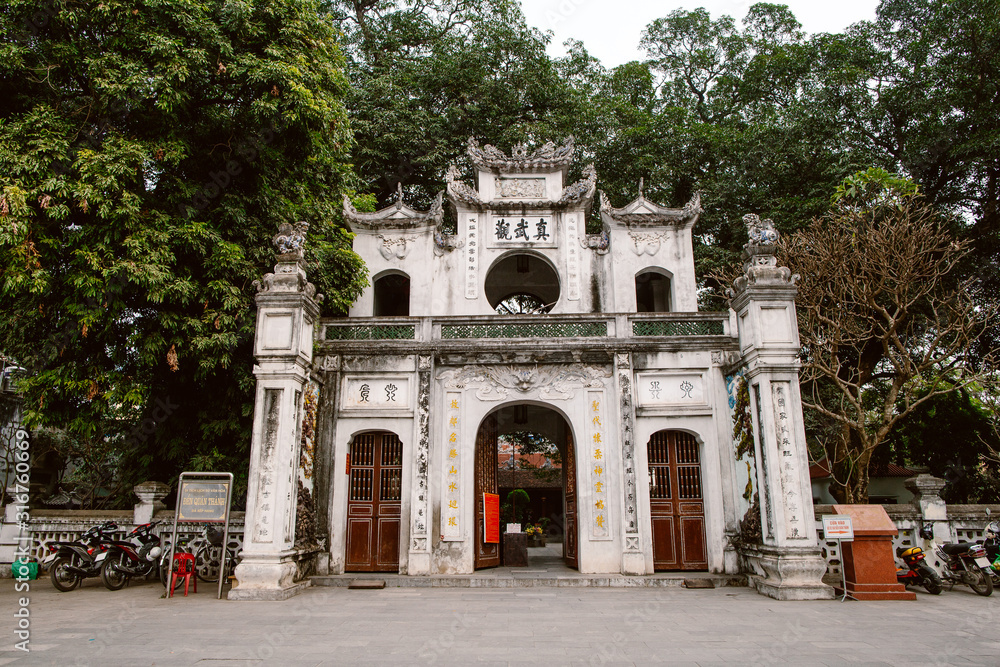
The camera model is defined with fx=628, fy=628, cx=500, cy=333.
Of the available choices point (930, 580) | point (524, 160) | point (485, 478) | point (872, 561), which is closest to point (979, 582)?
point (930, 580)

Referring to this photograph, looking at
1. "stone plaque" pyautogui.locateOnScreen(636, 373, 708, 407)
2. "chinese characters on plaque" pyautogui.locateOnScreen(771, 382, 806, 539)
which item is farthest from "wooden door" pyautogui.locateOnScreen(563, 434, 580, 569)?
"chinese characters on plaque" pyautogui.locateOnScreen(771, 382, 806, 539)

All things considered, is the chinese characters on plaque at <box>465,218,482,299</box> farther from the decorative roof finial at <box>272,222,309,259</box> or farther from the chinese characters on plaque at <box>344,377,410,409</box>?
the decorative roof finial at <box>272,222,309,259</box>

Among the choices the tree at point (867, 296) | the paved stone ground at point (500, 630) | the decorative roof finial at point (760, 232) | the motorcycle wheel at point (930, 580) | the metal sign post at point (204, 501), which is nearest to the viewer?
the paved stone ground at point (500, 630)

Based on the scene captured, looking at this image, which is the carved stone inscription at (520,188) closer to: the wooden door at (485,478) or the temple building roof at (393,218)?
the temple building roof at (393,218)

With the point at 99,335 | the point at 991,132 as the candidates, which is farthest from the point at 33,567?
the point at 991,132

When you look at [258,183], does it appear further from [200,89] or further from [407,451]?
[407,451]

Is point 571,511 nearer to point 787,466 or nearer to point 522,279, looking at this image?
point 787,466

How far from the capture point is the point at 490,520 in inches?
467

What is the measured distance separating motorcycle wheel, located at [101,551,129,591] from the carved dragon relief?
5887 mm

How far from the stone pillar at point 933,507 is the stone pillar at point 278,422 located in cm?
1020

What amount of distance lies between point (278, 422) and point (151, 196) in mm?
4441

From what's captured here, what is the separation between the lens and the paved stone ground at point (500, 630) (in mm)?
5328

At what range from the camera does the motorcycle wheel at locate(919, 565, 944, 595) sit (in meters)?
9.15

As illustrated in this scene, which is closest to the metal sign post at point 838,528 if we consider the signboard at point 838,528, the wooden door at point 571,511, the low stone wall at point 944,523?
the signboard at point 838,528
